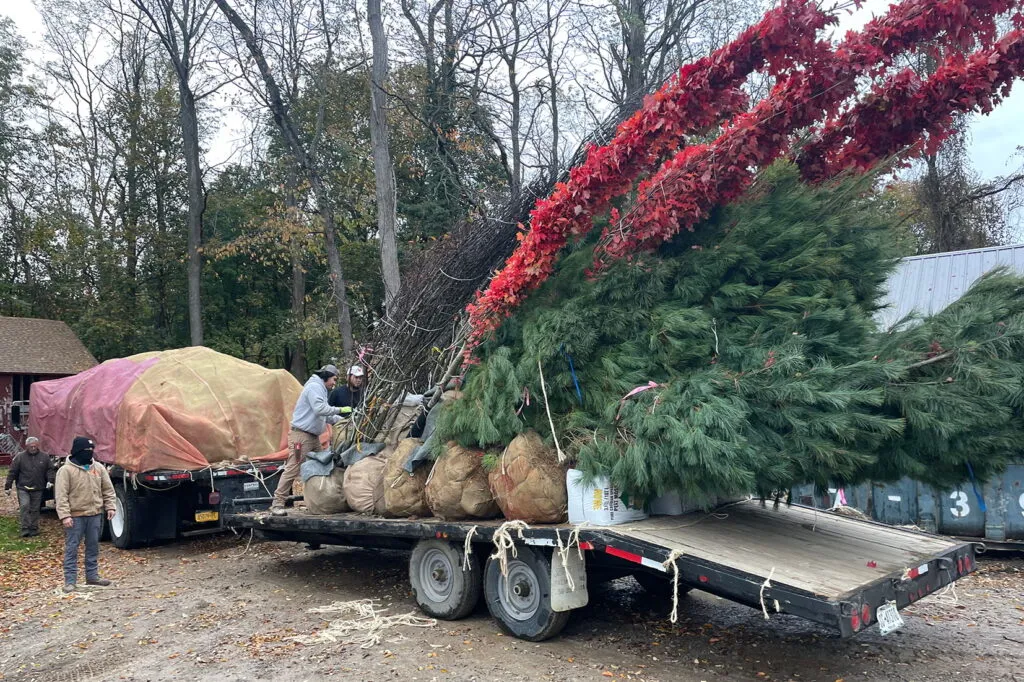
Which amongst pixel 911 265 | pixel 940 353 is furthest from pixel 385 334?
pixel 911 265

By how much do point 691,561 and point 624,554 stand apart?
50 centimetres

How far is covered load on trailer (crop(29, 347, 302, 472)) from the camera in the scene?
1036cm

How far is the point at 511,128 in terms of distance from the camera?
80.7 feet

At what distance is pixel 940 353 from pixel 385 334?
17.3ft

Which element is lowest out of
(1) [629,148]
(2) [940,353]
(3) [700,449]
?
(3) [700,449]

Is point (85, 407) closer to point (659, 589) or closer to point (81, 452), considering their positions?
point (81, 452)

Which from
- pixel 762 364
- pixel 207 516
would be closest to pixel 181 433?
pixel 207 516

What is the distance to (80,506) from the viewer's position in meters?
8.91

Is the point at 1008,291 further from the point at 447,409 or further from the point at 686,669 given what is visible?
the point at 447,409

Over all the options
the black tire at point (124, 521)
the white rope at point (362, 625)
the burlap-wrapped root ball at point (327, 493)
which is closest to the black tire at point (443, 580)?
the white rope at point (362, 625)

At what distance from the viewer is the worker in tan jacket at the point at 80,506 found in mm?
8773

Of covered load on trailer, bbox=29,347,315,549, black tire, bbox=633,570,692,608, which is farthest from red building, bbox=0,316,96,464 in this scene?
black tire, bbox=633,570,692,608

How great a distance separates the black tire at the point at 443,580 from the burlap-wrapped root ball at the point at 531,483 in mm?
753

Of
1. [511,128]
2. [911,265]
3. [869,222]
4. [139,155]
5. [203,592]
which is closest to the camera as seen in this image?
[869,222]
